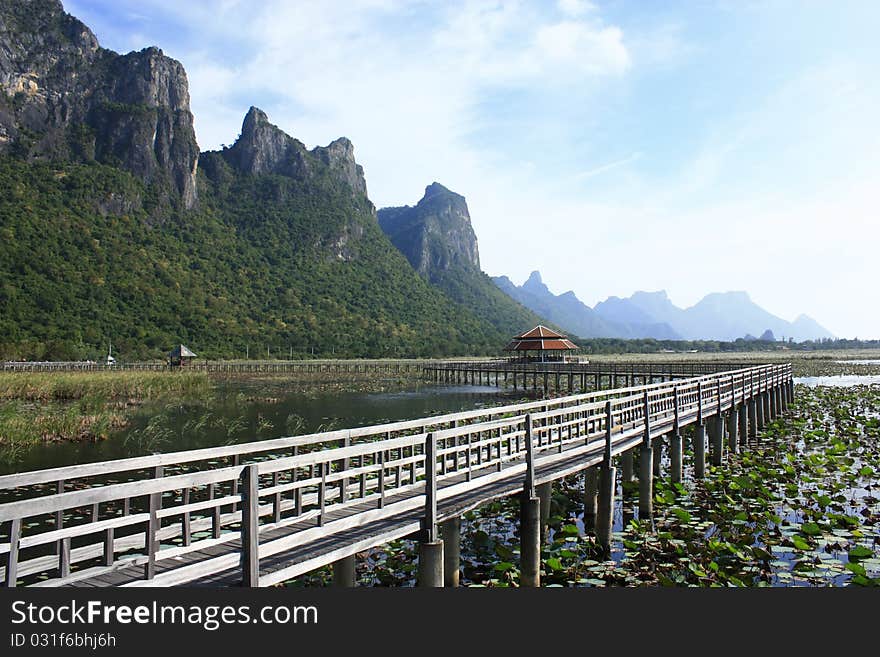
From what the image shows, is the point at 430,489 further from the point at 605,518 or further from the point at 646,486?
the point at 646,486

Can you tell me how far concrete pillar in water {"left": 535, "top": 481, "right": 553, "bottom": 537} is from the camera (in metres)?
10.7

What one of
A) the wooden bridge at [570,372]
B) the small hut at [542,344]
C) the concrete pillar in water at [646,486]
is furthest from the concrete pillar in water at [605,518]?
the small hut at [542,344]

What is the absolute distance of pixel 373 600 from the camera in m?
5.22

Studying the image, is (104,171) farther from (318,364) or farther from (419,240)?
(419,240)

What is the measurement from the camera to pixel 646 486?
40.5 ft

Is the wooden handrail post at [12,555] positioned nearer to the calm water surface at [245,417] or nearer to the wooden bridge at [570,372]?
the calm water surface at [245,417]

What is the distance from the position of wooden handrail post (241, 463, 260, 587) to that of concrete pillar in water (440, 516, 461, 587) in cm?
328

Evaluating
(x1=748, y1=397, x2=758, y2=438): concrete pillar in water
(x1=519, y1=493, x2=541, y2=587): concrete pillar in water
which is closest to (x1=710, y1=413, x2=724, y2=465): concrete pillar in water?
(x1=748, y1=397, x2=758, y2=438): concrete pillar in water

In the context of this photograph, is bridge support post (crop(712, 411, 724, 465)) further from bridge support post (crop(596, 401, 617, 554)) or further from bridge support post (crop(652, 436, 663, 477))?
bridge support post (crop(596, 401, 617, 554))

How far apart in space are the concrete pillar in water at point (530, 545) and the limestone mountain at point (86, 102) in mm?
127666

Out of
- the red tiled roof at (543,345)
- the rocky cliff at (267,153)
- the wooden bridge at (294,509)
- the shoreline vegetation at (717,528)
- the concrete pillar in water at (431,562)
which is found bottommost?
the shoreline vegetation at (717,528)

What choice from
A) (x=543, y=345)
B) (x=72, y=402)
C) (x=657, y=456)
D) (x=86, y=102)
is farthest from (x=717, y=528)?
(x=86, y=102)

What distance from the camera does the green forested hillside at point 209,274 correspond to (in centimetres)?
8262

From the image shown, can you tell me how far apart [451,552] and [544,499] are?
3.22 m
